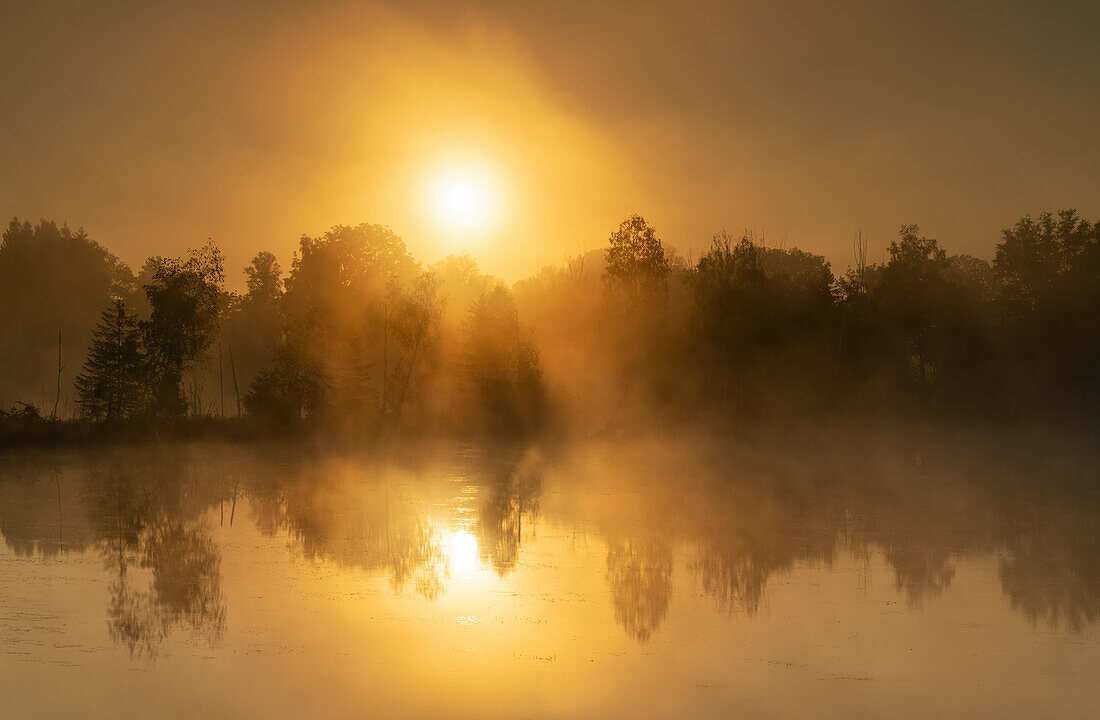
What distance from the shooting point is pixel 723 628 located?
56.8ft

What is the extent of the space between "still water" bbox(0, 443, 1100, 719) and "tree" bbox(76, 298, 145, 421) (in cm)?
2442

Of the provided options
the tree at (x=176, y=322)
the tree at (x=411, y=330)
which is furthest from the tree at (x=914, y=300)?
the tree at (x=176, y=322)

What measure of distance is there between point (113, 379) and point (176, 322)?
8115 mm

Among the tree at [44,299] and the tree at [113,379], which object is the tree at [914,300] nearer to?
the tree at [113,379]

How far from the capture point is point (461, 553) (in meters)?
24.0

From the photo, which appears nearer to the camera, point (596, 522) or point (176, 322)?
point (596, 522)

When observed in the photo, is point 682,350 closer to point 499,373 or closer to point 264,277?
point 499,373

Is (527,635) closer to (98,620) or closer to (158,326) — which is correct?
(98,620)

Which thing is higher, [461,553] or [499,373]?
[499,373]

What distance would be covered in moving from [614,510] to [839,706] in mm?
17807

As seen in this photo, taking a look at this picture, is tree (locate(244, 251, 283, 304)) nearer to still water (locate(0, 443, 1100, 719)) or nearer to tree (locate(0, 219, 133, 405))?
A: tree (locate(0, 219, 133, 405))

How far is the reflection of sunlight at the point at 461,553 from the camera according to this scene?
2216 cm

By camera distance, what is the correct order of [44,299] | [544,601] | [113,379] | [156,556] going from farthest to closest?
[44,299] < [113,379] < [156,556] < [544,601]

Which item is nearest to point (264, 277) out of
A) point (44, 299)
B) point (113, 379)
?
point (44, 299)
